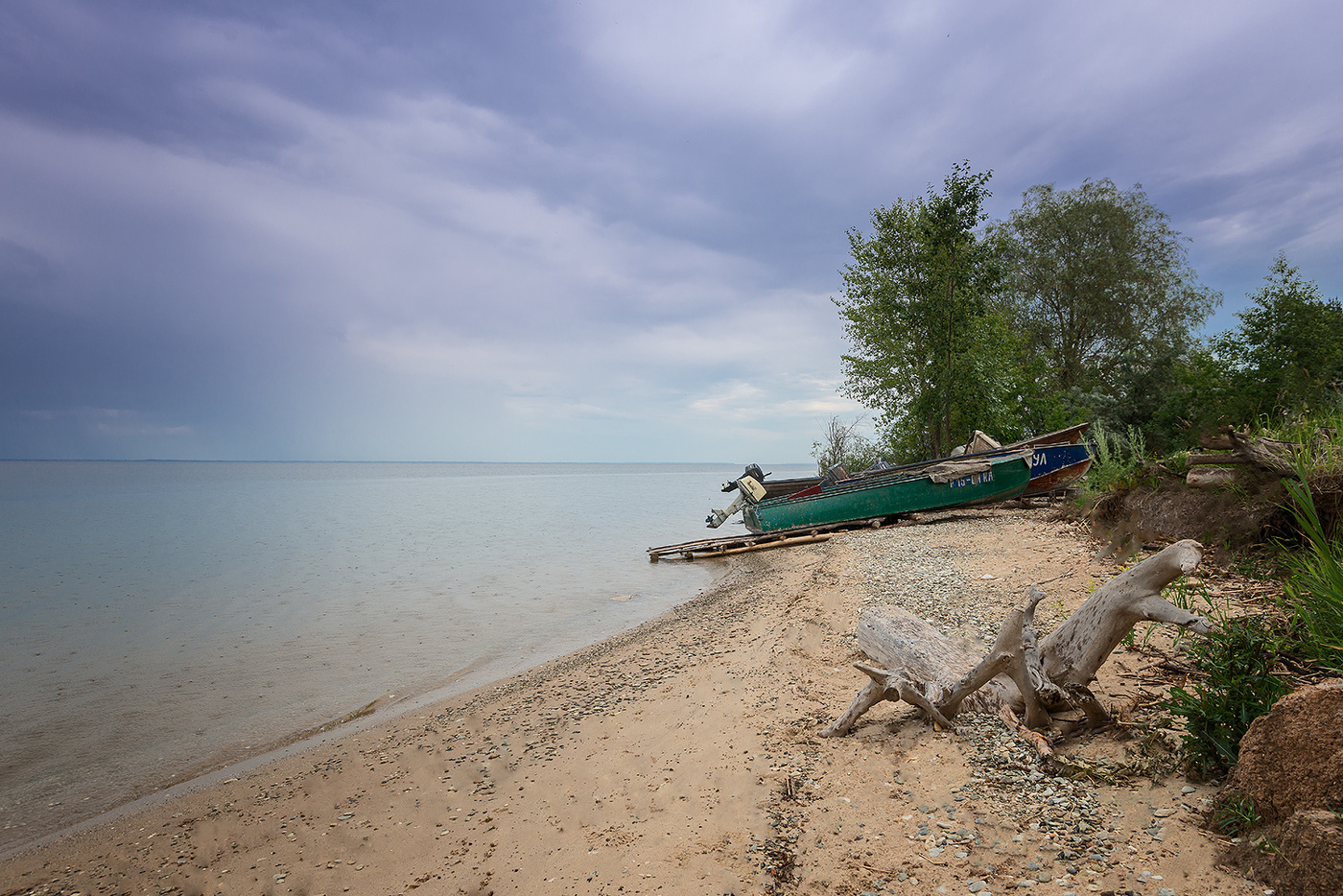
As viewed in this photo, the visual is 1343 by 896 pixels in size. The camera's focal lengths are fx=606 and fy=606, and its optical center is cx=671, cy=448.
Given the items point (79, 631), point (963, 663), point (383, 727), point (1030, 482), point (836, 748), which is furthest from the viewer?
point (1030, 482)

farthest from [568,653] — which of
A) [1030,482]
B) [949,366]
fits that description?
[949,366]

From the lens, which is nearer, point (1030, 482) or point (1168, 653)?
point (1168, 653)

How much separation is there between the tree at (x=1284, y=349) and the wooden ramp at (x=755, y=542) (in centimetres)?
951

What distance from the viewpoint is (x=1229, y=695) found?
3.05m

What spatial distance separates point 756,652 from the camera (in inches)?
285

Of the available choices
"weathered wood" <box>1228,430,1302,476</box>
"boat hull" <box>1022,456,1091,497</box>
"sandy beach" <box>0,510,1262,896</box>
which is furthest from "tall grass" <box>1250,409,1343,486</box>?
"boat hull" <box>1022,456,1091,497</box>

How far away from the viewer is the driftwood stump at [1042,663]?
3.45 metres

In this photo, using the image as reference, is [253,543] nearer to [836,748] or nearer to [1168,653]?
[836,748]

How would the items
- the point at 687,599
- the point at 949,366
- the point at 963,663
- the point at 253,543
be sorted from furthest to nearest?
the point at 253,543, the point at 949,366, the point at 687,599, the point at 963,663

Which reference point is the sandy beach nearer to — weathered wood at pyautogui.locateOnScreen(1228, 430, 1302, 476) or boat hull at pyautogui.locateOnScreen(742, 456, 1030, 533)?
weathered wood at pyautogui.locateOnScreen(1228, 430, 1302, 476)

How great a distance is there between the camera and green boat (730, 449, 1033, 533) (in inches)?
645

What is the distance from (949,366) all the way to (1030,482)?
21.1 feet

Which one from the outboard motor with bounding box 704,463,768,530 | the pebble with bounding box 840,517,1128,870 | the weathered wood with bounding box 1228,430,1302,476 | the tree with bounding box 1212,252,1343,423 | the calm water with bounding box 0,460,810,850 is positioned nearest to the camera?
the pebble with bounding box 840,517,1128,870

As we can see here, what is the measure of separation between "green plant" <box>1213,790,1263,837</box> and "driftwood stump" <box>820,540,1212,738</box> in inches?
28.7
